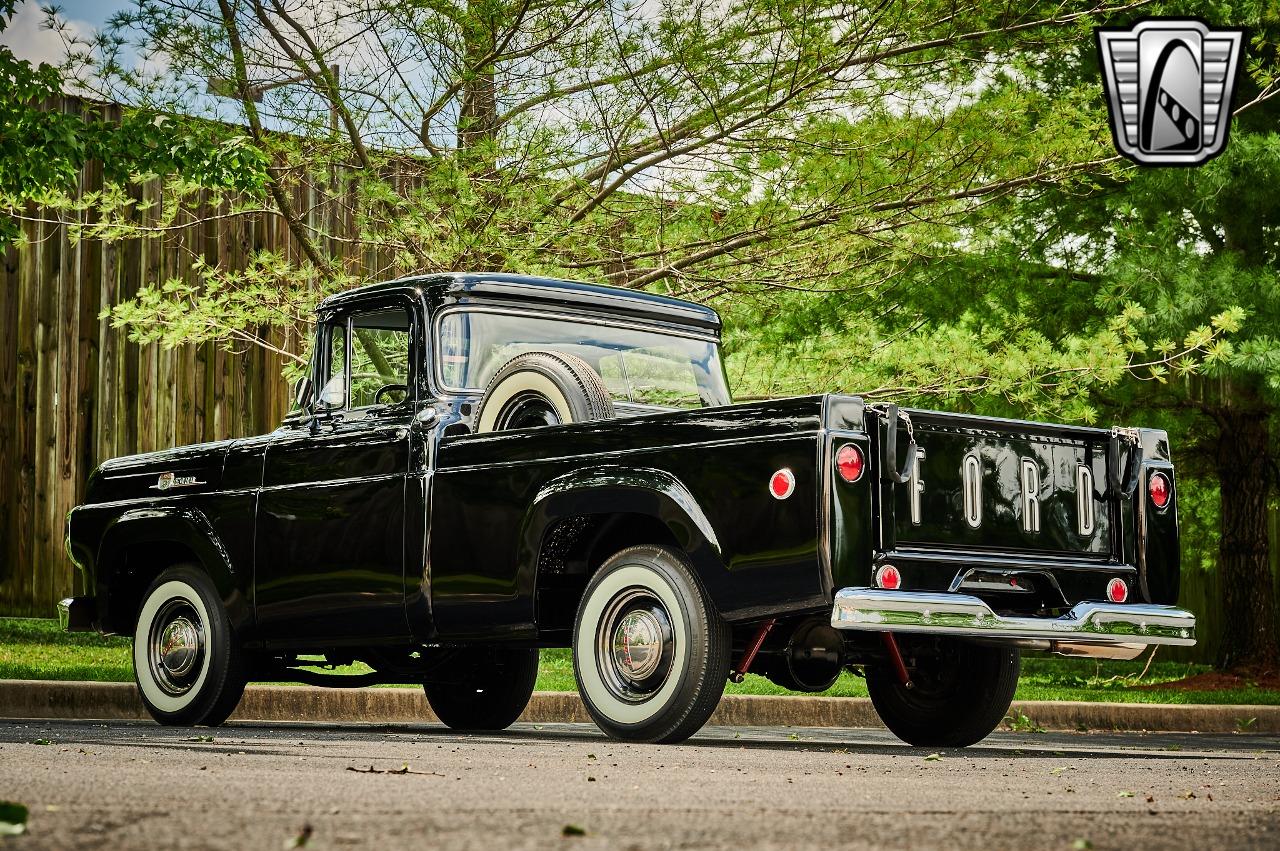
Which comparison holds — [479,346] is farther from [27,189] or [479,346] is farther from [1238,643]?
[1238,643]

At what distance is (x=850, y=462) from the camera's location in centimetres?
691

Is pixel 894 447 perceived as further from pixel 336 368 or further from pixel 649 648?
pixel 336 368

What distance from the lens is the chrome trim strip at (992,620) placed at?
679 centimetres

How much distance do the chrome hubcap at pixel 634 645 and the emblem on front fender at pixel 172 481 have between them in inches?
112

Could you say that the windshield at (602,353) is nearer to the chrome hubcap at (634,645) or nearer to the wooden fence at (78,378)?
the chrome hubcap at (634,645)

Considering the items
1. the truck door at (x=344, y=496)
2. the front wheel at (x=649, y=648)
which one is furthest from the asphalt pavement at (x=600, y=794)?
the truck door at (x=344, y=496)

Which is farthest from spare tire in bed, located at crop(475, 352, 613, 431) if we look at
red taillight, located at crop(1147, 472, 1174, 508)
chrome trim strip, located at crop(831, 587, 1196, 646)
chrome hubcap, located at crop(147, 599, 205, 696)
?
red taillight, located at crop(1147, 472, 1174, 508)

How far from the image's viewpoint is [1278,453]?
650 inches

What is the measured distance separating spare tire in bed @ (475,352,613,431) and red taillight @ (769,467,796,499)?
→ 49.1 inches

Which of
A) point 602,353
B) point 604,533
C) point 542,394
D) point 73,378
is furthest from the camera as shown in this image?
point 73,378

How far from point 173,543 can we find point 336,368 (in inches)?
56.4

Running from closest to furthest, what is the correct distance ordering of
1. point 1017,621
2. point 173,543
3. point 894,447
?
point 894,447, point 1017,621, point 173,543

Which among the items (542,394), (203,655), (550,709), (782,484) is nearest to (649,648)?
(782,484)

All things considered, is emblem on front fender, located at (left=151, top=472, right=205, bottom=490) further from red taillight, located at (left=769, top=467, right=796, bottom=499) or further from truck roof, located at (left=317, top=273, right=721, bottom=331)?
red taillight, located at (left=769, top=467, right=796, bottom=499)
